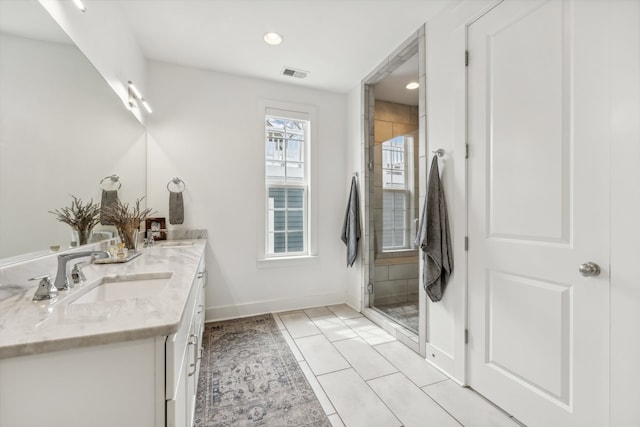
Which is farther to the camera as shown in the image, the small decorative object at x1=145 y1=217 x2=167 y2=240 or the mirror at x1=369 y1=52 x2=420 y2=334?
the mirror at x1=369 y1=52 x2=420 y2=334

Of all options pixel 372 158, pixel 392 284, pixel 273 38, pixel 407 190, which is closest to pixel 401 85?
pixel 372 158

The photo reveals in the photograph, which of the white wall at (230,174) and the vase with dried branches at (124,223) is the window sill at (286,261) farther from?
the vase with dried branches at (124,223)

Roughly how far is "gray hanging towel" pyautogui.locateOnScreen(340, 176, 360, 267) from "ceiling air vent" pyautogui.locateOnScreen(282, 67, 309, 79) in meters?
1.25

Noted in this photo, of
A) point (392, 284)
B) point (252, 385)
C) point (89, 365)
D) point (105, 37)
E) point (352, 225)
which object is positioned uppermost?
point (105, 37)

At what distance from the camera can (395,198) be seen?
319 centimetres

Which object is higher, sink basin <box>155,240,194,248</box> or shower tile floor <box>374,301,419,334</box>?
sink basin <box>155,240,194,248</box>

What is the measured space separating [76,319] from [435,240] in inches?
75.3

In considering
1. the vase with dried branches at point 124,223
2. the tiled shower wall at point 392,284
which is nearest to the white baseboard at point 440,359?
the tiled shower wall at point 392,284

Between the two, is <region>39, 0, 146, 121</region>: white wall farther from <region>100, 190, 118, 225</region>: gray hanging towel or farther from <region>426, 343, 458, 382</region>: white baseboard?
<region>426, 343, 458, 382</region>: white baseboard

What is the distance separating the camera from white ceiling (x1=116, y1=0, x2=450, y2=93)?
202cm

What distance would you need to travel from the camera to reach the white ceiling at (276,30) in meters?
2.02

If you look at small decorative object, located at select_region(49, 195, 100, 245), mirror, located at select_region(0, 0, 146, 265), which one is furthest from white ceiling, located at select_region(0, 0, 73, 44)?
small decorative object, located at select_region(49, 195, 100, 245)

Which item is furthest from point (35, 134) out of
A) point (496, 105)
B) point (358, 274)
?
point (358, 274)

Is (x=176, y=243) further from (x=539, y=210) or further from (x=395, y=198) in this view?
(x=539, y=210)
